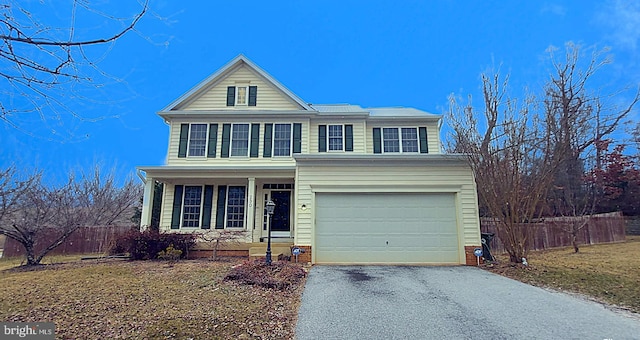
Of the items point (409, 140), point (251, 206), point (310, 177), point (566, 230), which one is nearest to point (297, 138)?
point (251, 206)

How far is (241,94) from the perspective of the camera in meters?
14.9

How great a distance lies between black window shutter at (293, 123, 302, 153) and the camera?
14.2 m

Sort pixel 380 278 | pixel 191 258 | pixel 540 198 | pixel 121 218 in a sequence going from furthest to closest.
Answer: pixel 121 218, pixel 191 258, pixel 540 198, pixel 380 278

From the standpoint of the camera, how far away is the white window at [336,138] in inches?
572

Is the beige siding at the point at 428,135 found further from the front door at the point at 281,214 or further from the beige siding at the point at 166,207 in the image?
the beige siding at the point at 166,207

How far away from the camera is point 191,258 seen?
11914mm

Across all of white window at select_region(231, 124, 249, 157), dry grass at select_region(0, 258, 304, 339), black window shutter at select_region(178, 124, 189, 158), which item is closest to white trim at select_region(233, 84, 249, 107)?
white window at select_region(231, 124, 249, 157)

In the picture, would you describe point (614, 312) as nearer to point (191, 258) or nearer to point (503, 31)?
point (191, 258)

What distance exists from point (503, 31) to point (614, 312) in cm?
5362

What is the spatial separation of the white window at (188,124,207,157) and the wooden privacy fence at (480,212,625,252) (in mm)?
13185

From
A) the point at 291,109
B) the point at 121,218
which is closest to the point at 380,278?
the point at 291,109

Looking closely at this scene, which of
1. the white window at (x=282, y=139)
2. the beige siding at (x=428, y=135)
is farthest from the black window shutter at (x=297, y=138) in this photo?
the beige siding at (x=428, y=135)

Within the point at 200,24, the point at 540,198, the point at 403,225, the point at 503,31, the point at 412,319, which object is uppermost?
the point at 503,31

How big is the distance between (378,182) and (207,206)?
756cm
